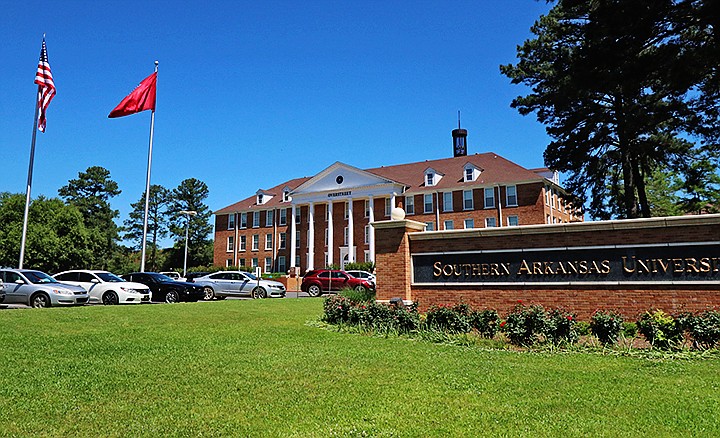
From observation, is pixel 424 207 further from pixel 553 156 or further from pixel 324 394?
pixel 324 394

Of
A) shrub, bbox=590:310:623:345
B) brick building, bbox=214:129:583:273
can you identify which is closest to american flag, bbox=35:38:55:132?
shrub, bbox=590:310:623:345

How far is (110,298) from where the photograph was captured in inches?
834

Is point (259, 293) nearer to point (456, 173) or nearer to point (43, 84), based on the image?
point (43, 84)

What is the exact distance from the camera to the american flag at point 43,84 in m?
24.3

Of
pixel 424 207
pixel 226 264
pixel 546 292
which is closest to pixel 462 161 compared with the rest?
pixel 424 207

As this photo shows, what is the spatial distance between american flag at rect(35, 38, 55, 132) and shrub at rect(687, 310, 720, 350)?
86.7ft

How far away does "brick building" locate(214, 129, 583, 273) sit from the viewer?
45.2m

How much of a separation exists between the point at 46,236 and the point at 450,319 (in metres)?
53.3

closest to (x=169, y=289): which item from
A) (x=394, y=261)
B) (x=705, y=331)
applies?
(x=394, y=261)

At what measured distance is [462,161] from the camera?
171 feet

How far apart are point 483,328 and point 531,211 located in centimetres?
3520

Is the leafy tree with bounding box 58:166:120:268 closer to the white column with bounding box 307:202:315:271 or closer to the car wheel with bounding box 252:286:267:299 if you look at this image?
the white column with bounding box 307:202:315:271

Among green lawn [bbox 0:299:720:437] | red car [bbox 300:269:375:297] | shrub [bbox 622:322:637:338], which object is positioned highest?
red car [bbox 300:269:375:297]

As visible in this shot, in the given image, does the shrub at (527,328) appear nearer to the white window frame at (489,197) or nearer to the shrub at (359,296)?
the shrub at (359,296)
